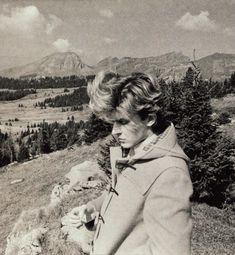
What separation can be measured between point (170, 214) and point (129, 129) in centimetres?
66

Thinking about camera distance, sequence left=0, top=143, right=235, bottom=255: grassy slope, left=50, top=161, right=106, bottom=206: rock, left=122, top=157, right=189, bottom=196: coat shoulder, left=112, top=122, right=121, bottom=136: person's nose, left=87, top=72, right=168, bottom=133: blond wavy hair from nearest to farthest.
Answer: left=122, top=157, right=189, bottom=196: coat shoulder < left=87, top=72, right=168, bottom=133: blond wavy hair < left=112, top=122, right=121, bottom=136: person's nose < left=0, top=143, right=235, bottom=255: grassy slope < left=50, top=161, right=106, bottom=206: rock

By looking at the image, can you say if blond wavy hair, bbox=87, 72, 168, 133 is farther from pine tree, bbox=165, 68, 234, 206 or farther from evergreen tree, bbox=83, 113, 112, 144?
evergreen tree, bbox=83, 113, 112, 144

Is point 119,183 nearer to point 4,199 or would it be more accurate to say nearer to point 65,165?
point 4,199

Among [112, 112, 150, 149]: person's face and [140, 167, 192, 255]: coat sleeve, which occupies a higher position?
[112, 112, 150, 149]: person's face

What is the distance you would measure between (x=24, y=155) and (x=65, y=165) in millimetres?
65466

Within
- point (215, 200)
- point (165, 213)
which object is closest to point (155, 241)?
point (165, 213)

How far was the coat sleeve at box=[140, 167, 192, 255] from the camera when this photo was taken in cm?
173

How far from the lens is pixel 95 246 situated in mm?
2309

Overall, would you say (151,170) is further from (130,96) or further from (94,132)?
(94,132)

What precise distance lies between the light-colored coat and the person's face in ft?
0.20

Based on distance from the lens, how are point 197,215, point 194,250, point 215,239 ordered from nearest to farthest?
point 194,250, point 215,239, point 197,215

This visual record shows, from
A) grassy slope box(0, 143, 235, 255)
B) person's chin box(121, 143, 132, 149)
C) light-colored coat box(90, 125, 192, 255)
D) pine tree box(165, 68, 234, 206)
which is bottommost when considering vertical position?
grassy slope box(0, 143, 235, 255)

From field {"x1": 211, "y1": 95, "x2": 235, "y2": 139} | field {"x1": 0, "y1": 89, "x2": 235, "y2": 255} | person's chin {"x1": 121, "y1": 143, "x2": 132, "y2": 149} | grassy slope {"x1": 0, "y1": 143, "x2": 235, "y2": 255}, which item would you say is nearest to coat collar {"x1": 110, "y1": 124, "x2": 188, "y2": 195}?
person's chin {"x1": 121, "y1": 143, "x2": 132, "y2": 149}

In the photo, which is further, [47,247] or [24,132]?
[24,132]
